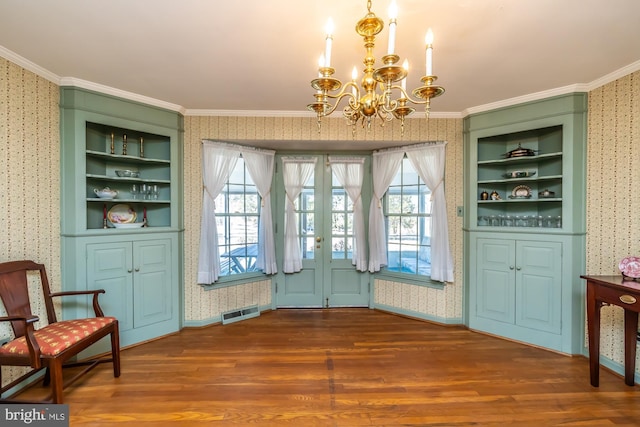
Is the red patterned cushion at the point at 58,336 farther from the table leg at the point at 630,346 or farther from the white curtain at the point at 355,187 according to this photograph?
→ the table leg at the point at 630,346

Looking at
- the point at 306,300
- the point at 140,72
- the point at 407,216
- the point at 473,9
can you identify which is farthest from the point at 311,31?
the point at 306,300

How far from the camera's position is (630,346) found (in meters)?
2.28

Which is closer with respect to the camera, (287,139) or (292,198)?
(287,139)

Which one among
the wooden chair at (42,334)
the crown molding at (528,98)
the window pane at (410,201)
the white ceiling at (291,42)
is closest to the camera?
the white ceiling at (291,42)

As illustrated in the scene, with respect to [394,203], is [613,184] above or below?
above

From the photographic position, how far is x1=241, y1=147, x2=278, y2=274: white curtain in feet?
12.7

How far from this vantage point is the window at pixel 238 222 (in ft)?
12.3

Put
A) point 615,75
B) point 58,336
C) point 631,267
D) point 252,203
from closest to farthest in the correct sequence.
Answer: point 58,336
point 631,267
point 615,75
point 252,203

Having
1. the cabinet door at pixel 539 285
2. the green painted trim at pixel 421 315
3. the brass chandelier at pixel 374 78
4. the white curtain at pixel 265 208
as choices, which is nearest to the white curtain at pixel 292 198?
the white curtain at pixel 265 208

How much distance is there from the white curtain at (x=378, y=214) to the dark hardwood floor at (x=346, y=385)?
107 cm

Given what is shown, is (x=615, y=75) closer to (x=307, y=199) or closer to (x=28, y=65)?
(x=307, y=199)

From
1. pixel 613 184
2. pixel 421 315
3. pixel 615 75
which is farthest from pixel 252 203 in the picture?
pixel 615 75

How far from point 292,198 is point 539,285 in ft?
9.94

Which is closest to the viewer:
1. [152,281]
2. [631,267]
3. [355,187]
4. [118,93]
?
[631,267]
